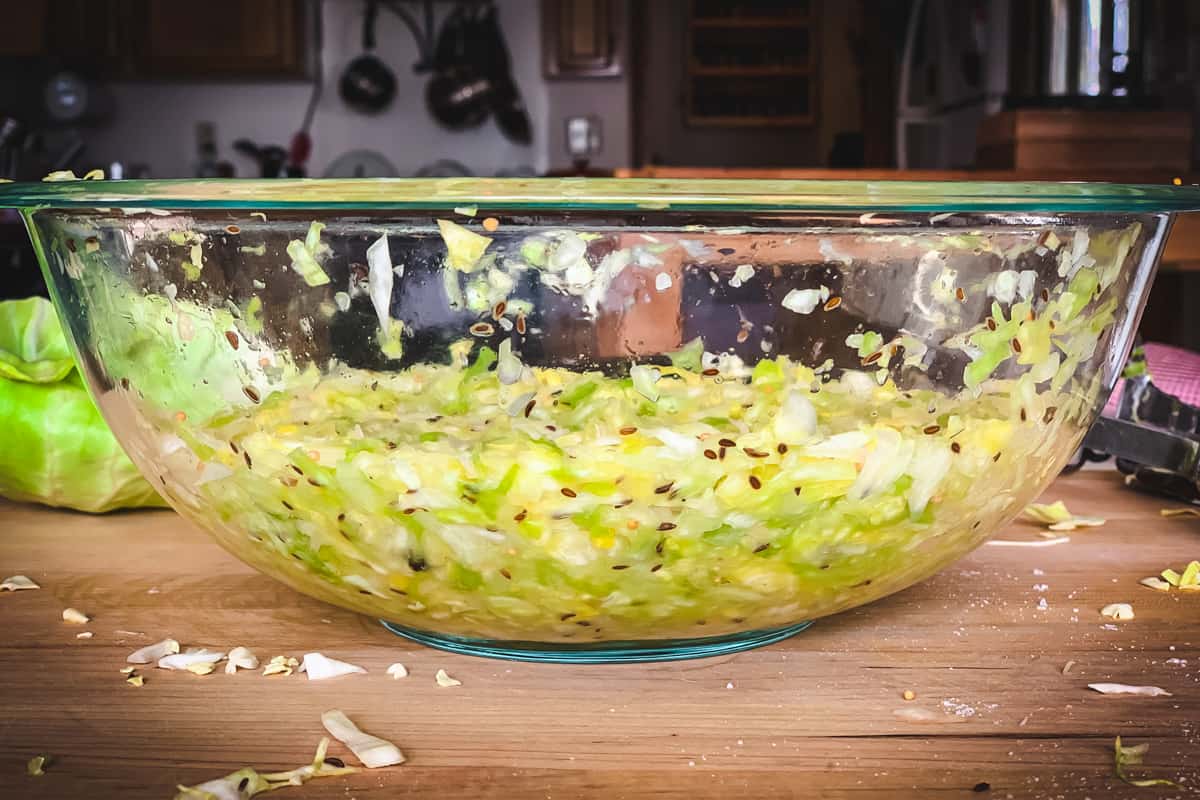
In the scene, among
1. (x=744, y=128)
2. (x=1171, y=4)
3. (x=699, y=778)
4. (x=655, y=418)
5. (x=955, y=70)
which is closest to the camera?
(x=699, y=778)

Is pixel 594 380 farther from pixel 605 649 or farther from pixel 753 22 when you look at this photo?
pixel 753 22

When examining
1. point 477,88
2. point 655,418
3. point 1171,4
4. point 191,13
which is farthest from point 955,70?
point 655,418

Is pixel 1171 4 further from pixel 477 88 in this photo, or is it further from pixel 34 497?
pixel 34 497

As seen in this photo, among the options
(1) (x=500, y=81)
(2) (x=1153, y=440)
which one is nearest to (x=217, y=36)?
(1) (x=500, y=81)

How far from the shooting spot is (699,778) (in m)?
0.48

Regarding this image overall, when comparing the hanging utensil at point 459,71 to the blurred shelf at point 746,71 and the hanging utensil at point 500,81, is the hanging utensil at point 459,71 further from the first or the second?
the blurred shelf at point 746,71

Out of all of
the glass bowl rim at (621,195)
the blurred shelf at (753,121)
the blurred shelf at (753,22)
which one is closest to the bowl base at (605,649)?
the glass bowl rim at (621,195)

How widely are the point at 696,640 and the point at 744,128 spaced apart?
640cm

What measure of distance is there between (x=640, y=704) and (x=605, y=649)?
5cm

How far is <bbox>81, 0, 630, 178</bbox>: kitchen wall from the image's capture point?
495 centimetres

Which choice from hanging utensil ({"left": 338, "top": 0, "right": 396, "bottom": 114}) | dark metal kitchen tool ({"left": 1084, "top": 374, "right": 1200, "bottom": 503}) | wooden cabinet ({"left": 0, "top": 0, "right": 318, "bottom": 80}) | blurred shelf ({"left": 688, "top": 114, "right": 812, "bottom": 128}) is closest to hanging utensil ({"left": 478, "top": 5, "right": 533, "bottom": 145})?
hanging utensil ({"left": 338, "top": 0, "right": 396, "bottom": 114})

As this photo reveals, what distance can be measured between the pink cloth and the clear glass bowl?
1201 mm

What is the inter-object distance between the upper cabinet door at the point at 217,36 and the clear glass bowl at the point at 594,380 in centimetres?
445

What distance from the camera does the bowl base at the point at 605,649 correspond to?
0.60 meters
